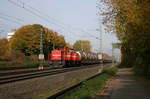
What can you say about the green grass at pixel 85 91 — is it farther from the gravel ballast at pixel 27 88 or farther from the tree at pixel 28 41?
the tree at pixel 28 41

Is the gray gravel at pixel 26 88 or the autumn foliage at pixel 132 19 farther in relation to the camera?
the autumn foliage at pixel 132 19

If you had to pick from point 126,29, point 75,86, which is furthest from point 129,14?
point 75,86

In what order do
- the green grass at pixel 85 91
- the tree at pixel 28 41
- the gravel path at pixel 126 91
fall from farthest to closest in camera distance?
the tree at pixel 28 41 → the gravel path at pixel 126 91 → the green grass at pixel 85 91

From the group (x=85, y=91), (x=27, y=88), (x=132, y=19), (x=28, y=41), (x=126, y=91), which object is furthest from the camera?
(x=28, y=41)

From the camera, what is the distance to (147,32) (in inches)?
556

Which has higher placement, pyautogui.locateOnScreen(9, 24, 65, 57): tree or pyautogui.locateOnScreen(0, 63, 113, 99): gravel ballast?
pyautogui.locateOnScreen(9, 24, 65, 57): tree

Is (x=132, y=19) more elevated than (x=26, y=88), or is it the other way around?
(x=132, y=19)

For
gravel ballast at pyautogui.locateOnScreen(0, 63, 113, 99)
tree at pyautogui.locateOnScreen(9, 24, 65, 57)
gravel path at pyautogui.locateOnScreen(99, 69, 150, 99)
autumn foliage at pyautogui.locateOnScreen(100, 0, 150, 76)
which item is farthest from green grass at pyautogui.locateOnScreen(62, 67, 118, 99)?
tree at pyautogui.locateOnScreen(9, 24, 65, 57)

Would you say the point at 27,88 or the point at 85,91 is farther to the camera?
the point at 27,88

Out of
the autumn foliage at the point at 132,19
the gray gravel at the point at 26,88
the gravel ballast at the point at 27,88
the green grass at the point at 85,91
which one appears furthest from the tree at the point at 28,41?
the green grass at the point at 85,91

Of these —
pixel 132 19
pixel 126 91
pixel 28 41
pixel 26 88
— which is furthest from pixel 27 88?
pixel 28 41

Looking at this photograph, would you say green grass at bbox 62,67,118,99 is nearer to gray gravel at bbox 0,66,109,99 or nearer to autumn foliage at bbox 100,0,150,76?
gray gravel at bbox 0,66,109,99

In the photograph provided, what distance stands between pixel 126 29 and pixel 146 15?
506cm

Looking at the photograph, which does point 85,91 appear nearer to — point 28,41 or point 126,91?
point 126,91
